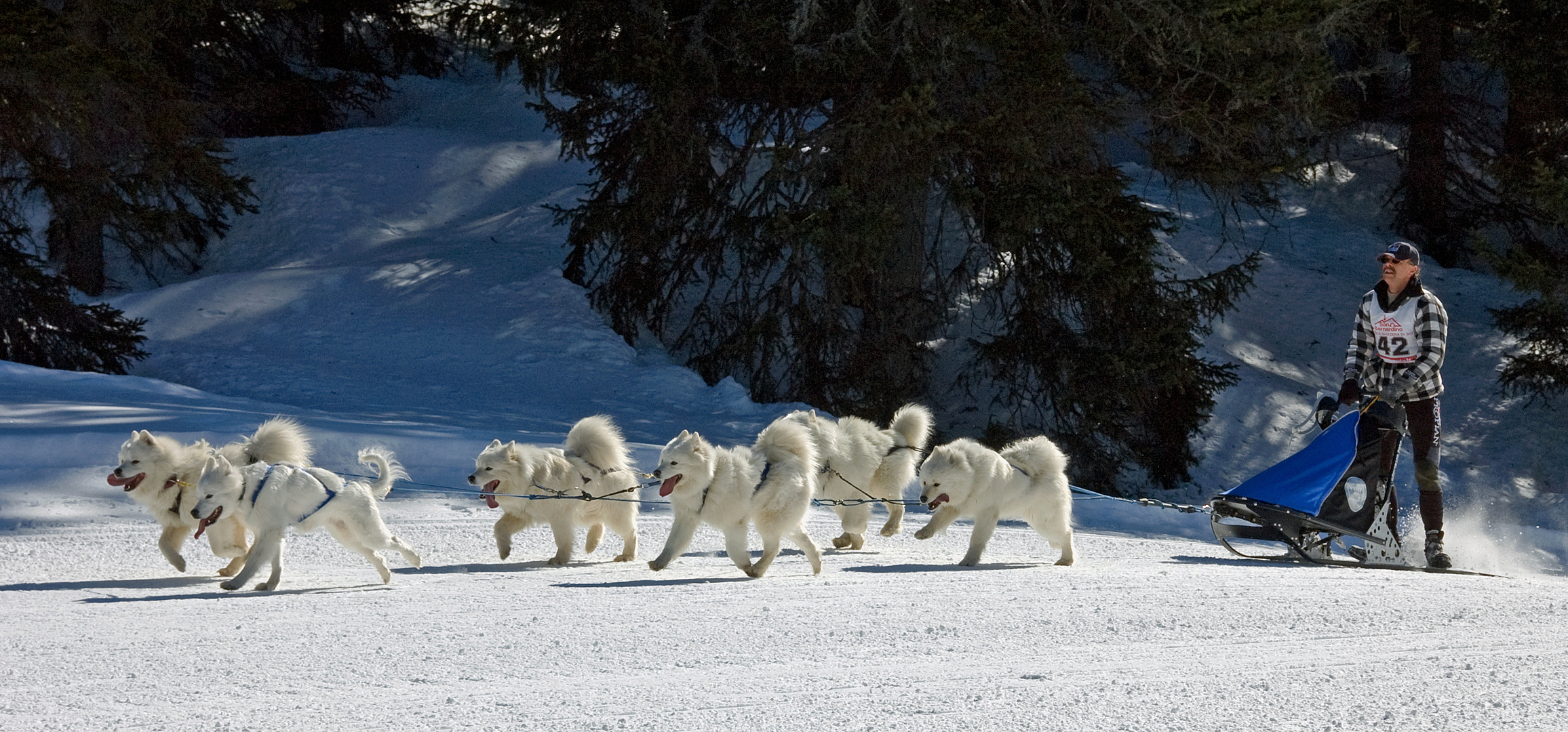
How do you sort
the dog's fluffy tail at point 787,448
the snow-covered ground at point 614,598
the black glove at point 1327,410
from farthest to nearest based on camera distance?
the black glove at point 1327,410 < the dog's fluffy tail at point 787,448 < the snow-covered ground at point 614,598

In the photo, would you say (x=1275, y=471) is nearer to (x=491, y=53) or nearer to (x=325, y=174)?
(x=491, y=53)

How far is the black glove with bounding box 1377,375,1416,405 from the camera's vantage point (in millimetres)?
7703

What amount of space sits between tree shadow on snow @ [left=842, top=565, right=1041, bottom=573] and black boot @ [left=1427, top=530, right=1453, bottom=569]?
2.36 metres

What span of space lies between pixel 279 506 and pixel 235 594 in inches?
18.6

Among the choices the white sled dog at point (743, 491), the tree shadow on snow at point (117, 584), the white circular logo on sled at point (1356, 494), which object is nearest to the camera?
the tree shadow on snow at point (117, 584)

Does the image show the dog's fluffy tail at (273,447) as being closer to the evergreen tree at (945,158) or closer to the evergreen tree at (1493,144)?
the evergreen tree at (945,158)

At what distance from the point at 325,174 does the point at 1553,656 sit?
21007mm

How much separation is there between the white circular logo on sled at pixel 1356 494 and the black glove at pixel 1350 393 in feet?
1.54

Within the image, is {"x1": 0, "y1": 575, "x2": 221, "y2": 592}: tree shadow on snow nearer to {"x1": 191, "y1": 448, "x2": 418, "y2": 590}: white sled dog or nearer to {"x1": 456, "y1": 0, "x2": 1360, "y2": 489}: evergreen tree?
{"x1": 191, "y1": 448, "x2": 418, "y2": 590}: white sled dog

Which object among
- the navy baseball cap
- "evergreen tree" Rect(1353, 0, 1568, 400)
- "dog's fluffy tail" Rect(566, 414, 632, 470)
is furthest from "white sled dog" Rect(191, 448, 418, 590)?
"evergreen tree" Rect(1353, 0, 1568, 400)

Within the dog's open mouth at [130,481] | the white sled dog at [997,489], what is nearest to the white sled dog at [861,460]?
the white sled dog at [997,489]

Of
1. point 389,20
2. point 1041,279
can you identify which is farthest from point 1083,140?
point 389,20

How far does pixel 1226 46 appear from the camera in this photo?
13039mm

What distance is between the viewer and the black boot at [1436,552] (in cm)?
784
